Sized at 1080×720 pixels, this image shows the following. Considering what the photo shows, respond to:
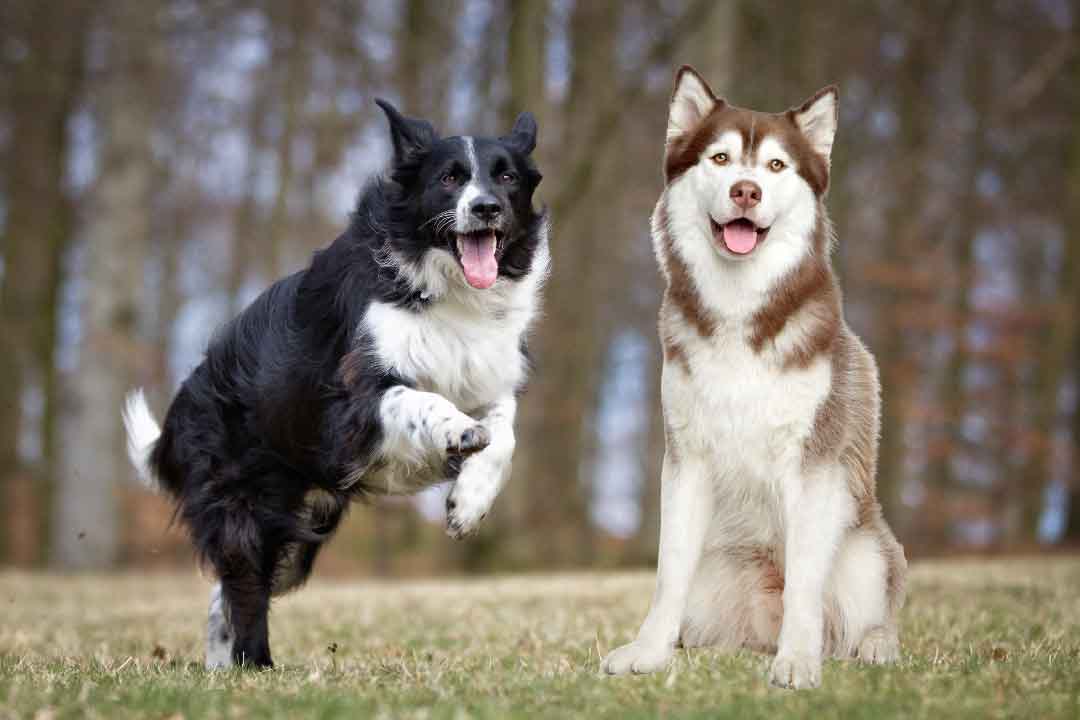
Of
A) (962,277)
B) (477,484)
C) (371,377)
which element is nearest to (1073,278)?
(962,277)

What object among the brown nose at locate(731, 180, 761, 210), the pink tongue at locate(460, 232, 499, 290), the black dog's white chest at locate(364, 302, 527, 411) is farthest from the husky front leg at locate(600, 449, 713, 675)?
the pink tongue at locate(460, 232, 499, 290)

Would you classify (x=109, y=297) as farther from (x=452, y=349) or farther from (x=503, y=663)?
(x=503, y=663)

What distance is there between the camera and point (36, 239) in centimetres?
1761

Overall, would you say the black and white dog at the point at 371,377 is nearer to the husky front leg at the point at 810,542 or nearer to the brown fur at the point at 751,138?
the brown fur at the point at 751,138

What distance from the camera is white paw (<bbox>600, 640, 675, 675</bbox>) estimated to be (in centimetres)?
436

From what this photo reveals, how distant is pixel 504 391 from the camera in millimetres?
5305

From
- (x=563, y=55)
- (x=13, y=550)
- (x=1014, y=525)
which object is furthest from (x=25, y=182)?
(x=1014, y=525)

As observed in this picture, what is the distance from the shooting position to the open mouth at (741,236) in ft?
14.1

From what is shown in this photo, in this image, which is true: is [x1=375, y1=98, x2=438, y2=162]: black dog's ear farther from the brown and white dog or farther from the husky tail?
the husky tail

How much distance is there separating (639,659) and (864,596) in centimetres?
96

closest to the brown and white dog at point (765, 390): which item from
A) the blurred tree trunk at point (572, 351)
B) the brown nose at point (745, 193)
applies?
the brown nose at point (745, 193)

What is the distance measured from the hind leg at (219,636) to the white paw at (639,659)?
1976mm

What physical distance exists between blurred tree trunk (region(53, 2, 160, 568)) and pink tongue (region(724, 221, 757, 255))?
11.4 m

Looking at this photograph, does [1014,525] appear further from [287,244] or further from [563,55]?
[287,244]
